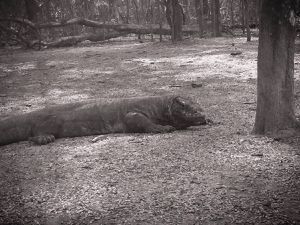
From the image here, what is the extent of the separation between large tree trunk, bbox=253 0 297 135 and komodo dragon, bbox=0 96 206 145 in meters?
1.39

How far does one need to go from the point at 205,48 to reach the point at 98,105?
9.76 meters

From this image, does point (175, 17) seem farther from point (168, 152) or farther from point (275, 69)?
point (168, 152)

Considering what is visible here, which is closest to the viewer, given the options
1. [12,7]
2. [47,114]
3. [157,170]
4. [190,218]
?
[190,218]

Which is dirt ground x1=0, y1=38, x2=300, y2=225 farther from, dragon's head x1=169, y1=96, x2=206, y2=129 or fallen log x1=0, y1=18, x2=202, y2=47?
fallen log x1=0, y1=18, x2=202, y2=47

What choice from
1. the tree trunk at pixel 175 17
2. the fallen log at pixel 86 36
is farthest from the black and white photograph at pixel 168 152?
the fallen log at pixel 86 36

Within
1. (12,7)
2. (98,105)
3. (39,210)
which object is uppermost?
(12,7)

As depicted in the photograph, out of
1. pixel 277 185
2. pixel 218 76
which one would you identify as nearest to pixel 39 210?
pixel 277 185

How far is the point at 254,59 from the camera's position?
12445mm

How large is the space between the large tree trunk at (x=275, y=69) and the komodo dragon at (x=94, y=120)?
4.58 ft

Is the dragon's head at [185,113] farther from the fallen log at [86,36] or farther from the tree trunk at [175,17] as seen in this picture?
the fallen log at [86,36]

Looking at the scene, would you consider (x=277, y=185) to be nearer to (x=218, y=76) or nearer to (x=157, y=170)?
(x=157, y=170)

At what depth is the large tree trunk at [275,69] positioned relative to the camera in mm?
5250

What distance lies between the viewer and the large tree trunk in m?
5.25

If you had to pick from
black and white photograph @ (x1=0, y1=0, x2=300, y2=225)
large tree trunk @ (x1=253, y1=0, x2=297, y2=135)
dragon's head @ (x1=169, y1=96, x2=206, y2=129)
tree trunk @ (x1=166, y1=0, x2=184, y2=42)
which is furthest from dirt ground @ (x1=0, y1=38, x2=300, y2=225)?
tree trunk @ (x1=166, y1=0, x2=184, y2=42)
